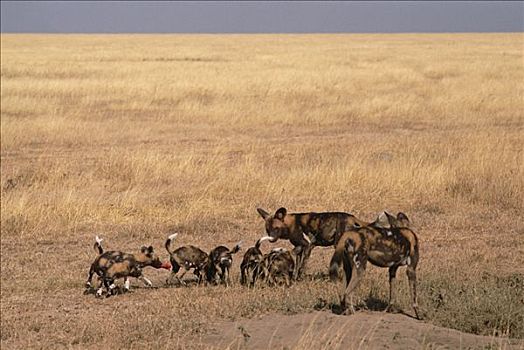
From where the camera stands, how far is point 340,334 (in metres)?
5.87

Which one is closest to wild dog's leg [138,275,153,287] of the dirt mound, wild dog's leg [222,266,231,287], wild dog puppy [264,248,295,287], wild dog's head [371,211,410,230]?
wild dog's leg [222,266,231,287]

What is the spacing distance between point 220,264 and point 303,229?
37.4 inches

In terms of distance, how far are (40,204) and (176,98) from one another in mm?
15455

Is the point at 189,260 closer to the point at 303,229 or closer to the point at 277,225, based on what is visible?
the point at 277,225

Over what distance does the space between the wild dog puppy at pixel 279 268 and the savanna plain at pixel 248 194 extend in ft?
0.45

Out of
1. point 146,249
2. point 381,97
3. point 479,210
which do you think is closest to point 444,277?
point 146,249

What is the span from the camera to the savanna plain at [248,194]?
6754 mm

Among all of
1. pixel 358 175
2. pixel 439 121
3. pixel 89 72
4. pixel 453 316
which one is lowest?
pixel 453 316

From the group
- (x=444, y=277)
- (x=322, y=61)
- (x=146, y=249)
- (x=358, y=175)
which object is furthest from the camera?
(x=322, y=61)

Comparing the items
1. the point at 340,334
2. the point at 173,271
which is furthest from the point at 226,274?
the point at 340,334

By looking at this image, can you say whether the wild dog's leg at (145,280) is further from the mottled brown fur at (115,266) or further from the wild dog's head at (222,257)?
the wild dog's head at (222,257)

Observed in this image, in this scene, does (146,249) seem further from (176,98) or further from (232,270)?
(176,98)

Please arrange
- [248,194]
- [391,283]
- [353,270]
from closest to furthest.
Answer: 1. [353,270]
2. [391,283]
3. [248,194]

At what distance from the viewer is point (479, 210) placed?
11.8 m
